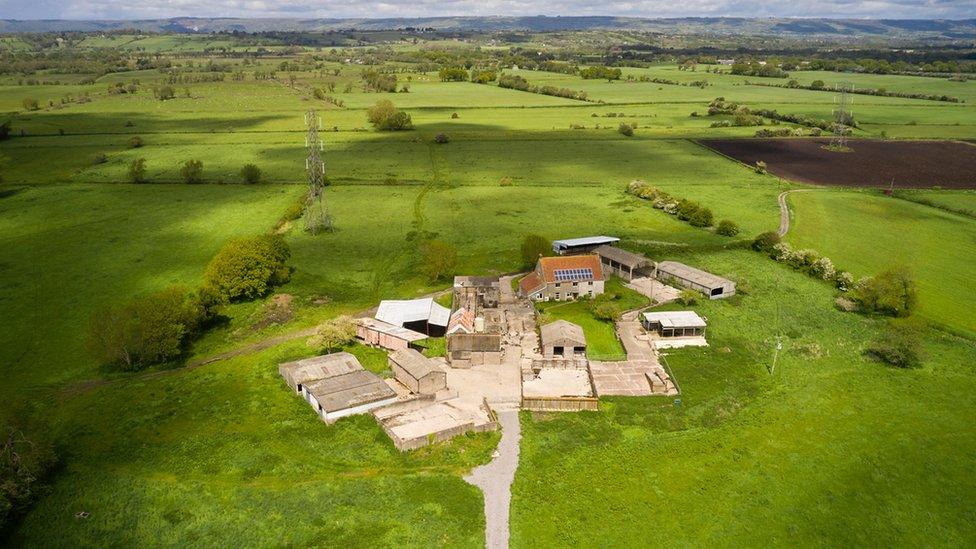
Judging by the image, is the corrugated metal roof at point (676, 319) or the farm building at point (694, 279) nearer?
the corrugated metal roof at point (676, 319)

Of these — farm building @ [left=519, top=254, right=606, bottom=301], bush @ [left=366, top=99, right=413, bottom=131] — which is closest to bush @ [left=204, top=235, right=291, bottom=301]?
farm building @ [left=519, top=254, right=606, bottom=301]

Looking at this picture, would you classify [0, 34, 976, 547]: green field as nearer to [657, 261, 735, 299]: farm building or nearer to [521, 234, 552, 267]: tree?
[657, 261, 735, 299]: farm building

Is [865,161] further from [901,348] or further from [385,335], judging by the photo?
[385,335]

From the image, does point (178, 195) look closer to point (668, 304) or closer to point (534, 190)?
point (534, 190)

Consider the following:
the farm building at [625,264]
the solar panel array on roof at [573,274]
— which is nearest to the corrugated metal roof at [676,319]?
the solar panel array on roof at [573,274]

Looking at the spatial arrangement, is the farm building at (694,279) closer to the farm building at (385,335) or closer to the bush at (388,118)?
the farm building at (385,335)

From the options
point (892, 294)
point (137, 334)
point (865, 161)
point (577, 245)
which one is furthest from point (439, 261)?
point (865, 161)
